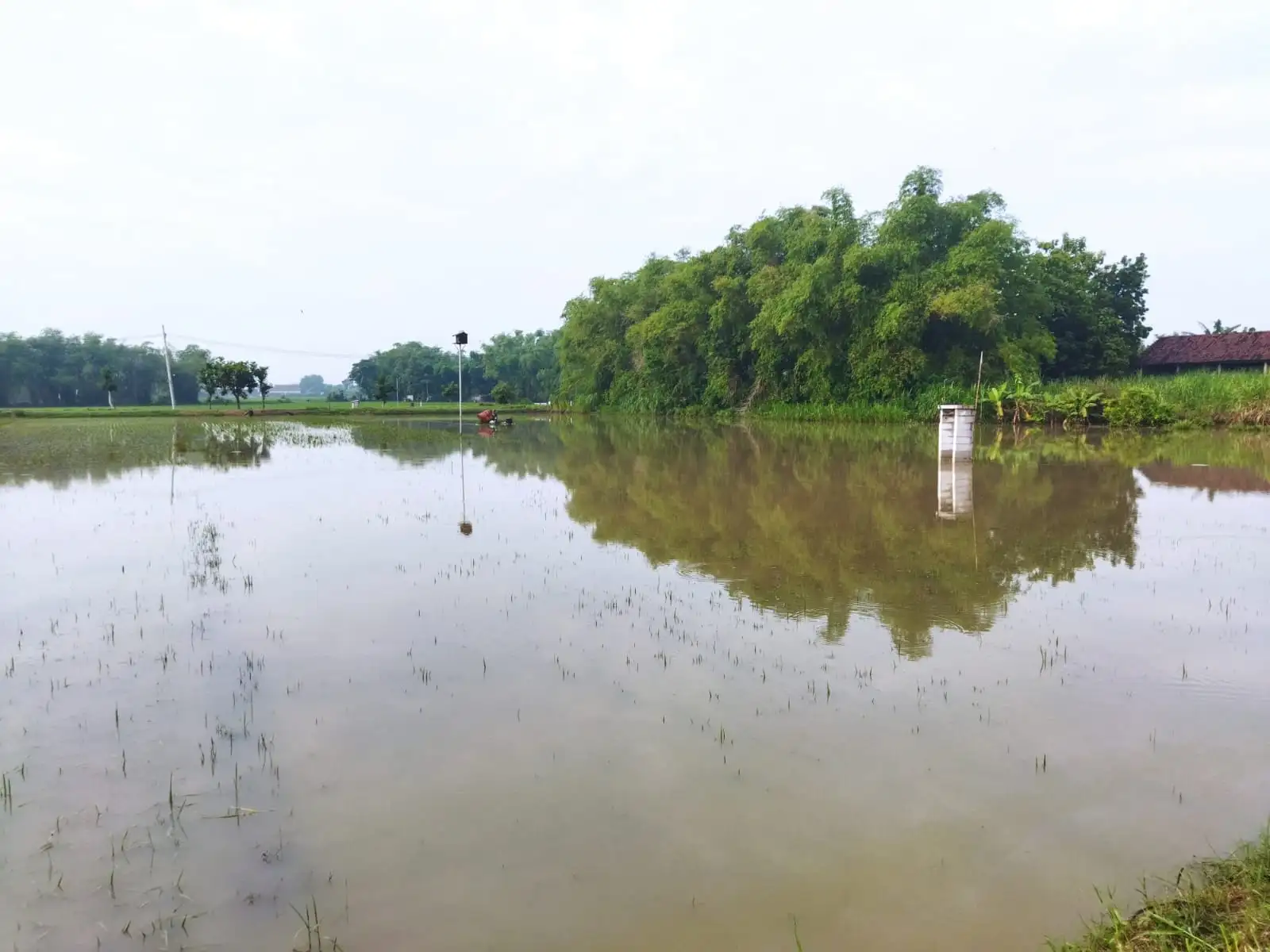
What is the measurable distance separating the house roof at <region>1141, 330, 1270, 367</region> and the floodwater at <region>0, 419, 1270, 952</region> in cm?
3205

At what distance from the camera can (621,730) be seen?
4.39m

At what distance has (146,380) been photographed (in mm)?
74062

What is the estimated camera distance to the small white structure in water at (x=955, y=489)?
11.1 m

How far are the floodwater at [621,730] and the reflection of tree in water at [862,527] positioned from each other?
9 cm

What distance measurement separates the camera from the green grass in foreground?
2463mm

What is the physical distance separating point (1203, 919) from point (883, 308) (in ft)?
110

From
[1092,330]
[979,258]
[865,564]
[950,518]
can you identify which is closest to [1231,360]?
[1092,330]

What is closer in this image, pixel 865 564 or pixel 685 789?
pixel 685 789

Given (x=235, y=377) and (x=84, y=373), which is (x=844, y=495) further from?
(x=84, y=373)

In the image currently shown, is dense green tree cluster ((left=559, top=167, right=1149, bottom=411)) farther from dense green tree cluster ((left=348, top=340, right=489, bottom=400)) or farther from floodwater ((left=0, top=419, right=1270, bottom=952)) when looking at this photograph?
dense green tree cluster ((left=348, top=340, right=489, bottom=400))

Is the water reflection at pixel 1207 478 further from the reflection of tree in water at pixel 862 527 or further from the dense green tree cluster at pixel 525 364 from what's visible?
the dense green tree cluster at pixel 525 364

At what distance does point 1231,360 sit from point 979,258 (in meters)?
14.5

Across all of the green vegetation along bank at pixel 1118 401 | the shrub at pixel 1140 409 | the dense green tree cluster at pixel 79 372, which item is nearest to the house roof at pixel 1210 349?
the green vegetation along bank at pixel 1118 401

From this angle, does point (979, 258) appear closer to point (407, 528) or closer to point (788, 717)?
point (407, 528)
